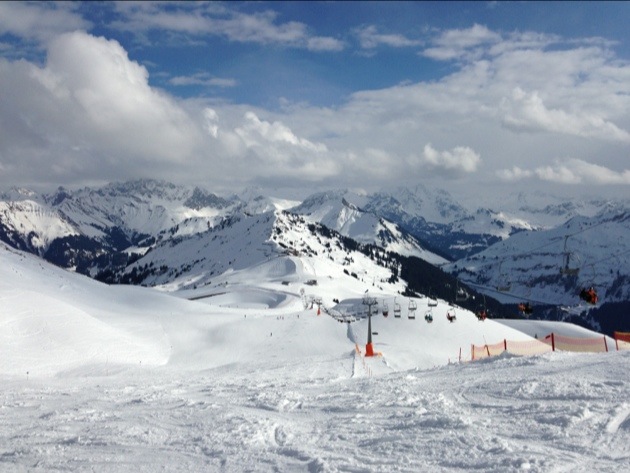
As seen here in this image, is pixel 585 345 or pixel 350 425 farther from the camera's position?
pixel 585 345

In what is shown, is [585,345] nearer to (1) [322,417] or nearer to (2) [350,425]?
(1) [322,417]

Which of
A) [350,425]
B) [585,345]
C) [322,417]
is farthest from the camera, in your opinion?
[585,345]

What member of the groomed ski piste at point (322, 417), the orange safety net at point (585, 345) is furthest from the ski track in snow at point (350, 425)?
the orange safety net at point (585, 345)

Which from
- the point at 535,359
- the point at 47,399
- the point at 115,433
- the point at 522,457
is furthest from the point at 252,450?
the point at 535,359

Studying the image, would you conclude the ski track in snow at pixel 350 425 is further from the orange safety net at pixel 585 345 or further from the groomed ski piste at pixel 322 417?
the orange safety net at pixel 585 345

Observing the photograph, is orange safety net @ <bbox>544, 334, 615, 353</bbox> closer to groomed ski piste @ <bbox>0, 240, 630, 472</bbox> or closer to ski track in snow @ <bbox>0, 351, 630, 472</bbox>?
groomed ski piste @ <bbox>0, 240, 630, 472</bbox>

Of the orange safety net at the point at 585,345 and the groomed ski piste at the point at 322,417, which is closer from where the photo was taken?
the groomed ski piste at the point at 322,417

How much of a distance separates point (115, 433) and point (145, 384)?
1460 centimetres

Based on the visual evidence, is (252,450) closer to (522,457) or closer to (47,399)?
(522,457)

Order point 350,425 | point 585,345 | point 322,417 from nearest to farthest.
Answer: point 350,425
point 322,417
point 585,345

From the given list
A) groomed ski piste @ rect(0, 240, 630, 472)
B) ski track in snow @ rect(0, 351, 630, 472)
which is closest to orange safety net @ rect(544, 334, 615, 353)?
groomed ski piste @ rect(0, 240, 630, 472)

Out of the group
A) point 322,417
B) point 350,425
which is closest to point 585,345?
point 322,417

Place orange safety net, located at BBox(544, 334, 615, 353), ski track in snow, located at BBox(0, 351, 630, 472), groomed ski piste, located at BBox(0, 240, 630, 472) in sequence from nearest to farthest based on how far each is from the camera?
ski track in snow, located at BBox(0, 351, 630, 472), groomed ski piste, located at BBox(0, 240, 630, 472), orange safety net, located at BBox(544, 334, 615, 353)

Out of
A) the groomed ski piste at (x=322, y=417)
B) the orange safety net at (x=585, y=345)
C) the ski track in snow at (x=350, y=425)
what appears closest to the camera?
the ski track in snow at (x=350, y=425)
